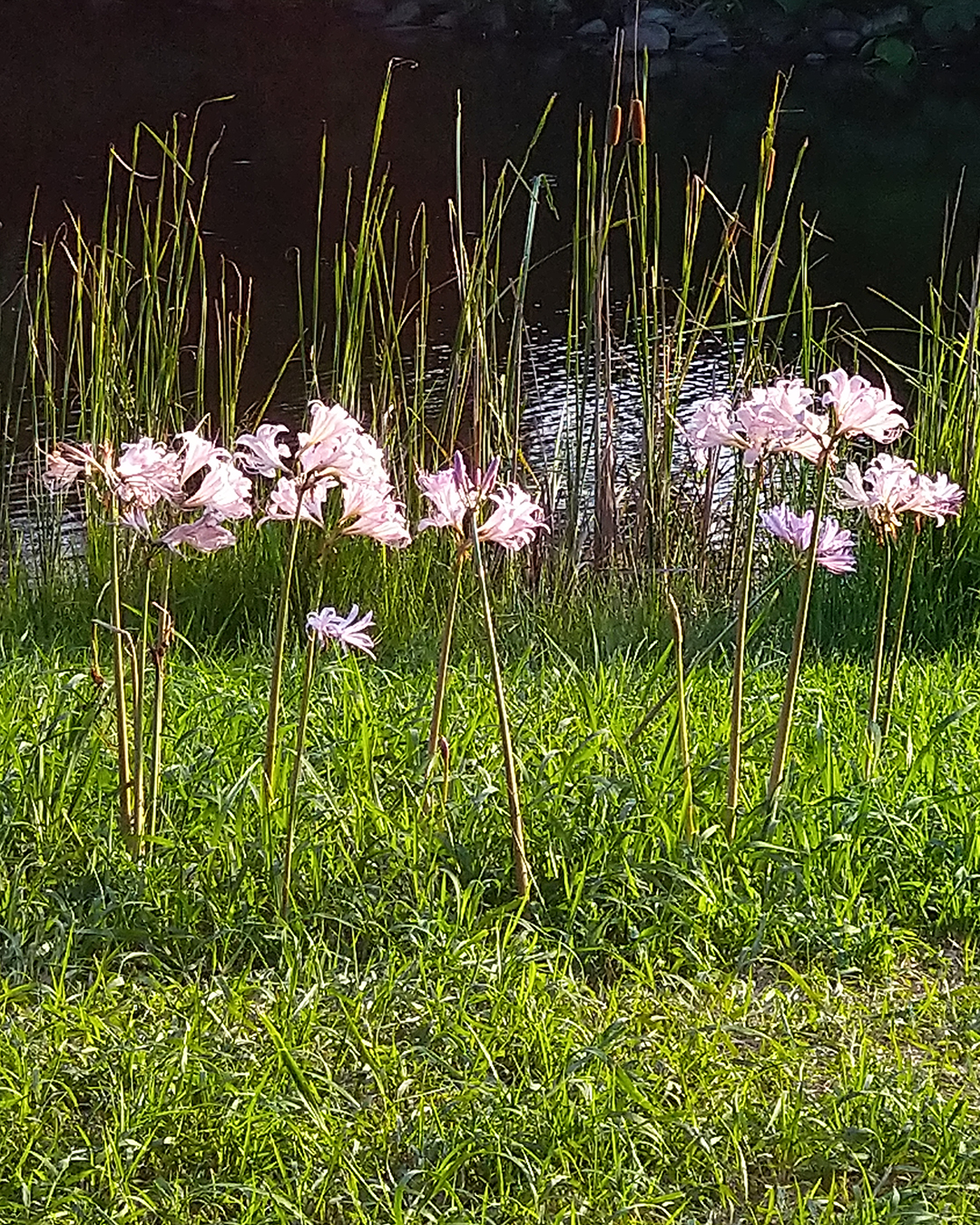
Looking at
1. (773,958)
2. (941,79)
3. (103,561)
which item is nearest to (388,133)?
(941,79)

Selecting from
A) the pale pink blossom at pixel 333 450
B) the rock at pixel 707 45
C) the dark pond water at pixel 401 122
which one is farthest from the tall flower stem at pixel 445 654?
the rock at pixel 707 45

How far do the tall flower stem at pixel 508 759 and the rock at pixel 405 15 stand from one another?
1711 cm

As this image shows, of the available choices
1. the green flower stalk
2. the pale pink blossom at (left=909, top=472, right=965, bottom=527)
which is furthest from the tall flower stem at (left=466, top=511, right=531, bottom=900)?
the pale pink blossom at (left=909, top=472, right=965, bottom=527)

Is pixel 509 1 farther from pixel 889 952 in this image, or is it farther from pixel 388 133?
pixel 889 952

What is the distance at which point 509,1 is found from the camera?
59.0ft

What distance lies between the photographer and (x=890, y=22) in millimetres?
16391

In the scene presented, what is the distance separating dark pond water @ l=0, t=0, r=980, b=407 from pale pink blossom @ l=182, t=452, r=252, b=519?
3.61m

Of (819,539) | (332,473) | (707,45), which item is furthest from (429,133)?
(332,473)

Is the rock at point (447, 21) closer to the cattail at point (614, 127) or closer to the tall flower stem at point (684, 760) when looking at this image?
the cattail at point (614, 127)

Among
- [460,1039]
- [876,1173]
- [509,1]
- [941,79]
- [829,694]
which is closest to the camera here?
[876,1173]

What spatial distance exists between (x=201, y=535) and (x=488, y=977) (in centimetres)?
60

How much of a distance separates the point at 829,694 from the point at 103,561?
5.28 ft

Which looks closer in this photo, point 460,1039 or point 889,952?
point 460,1039

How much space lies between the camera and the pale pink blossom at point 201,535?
5.90ft
